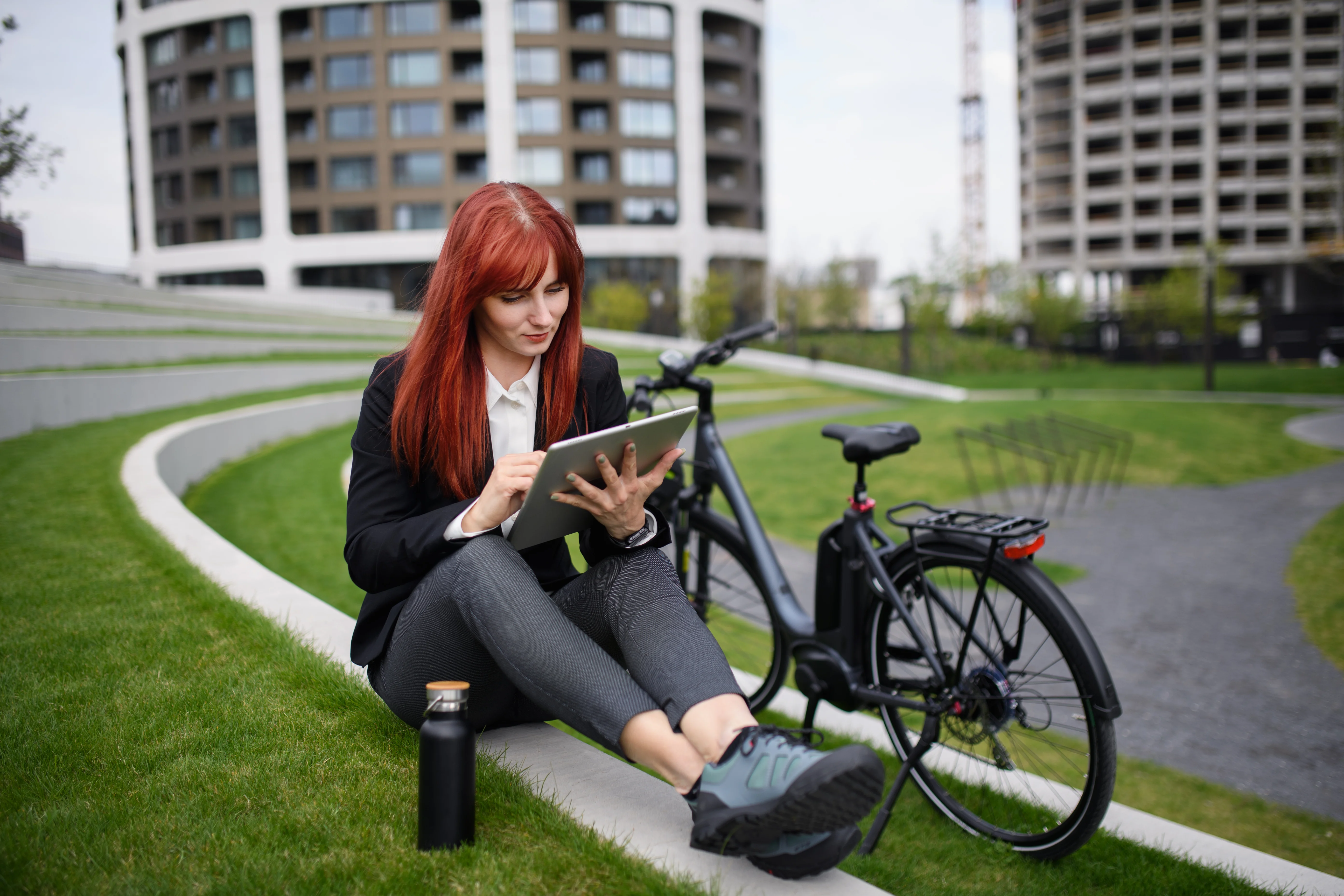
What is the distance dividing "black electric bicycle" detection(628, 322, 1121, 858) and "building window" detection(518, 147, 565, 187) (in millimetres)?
41124

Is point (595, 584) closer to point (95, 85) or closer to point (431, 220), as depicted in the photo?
point (95, 85)

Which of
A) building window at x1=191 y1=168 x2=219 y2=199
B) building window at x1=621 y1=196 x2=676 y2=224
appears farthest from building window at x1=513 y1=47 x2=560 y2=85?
building window at x1=191 y1=168 x2=219 y2=199

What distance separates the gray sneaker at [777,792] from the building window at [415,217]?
43128 millimetres

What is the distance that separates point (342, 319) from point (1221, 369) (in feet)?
79.0

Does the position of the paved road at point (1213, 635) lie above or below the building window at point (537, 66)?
below

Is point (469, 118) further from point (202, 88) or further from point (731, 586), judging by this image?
point (731, 586)

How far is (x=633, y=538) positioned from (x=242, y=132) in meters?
48.2

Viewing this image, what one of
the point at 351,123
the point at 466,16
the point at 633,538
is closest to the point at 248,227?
the point at 351,123

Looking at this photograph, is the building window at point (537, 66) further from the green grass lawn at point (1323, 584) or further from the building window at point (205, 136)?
the green grass lawn at point (1323, 584)

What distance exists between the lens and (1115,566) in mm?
6262

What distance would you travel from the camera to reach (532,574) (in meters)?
1.99

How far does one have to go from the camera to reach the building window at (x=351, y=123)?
4200cm

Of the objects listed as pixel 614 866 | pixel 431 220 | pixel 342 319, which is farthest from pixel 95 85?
pixel 431 220

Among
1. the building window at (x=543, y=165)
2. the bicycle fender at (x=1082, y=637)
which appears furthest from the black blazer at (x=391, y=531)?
the building window at (x=543, y=165)
